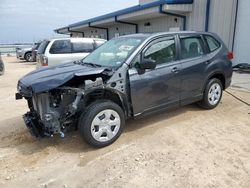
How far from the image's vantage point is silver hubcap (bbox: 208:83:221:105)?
17.9ft

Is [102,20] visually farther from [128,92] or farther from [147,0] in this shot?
[128,92]

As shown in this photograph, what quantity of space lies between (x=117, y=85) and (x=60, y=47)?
553cm

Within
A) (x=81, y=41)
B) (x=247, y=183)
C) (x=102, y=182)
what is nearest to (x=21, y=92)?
(x=102, y=182)

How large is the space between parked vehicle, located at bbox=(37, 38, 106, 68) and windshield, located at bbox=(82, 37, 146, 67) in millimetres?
3806

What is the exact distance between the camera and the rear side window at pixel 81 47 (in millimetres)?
9141

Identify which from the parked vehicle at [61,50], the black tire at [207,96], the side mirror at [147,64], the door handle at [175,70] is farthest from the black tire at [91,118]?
the parked vehicle at [61,50]

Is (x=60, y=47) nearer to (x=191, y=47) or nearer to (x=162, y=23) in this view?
(x=191, y=47)

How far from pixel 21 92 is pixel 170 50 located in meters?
2.74

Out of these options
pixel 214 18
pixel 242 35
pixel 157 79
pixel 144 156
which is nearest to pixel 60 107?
pixel 144 156

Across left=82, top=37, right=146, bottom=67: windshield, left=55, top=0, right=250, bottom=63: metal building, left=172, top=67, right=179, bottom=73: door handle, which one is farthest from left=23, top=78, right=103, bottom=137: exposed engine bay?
left=55, top=0, right=250, bottom=63: metal building

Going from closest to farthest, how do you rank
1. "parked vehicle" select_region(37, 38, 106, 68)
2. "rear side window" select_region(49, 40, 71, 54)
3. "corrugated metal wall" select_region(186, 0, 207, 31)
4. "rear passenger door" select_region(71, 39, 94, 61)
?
"parked vehicle" select_region(37, 38, 106, 68), "rear side window" select_region(49, 40, 71, 54), "rear passenger door" select_region(71, 39, 94, 61), "corrugated metal wall" select_region(186, 0, 207, 31)

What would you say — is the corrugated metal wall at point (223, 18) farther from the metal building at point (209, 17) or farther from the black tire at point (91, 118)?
the black tire at point (91, 118)

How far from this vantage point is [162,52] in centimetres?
459

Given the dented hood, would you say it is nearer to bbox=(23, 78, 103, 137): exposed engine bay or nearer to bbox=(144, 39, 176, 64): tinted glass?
bbox=(23, 78, 103, 137): exposed engine bay
